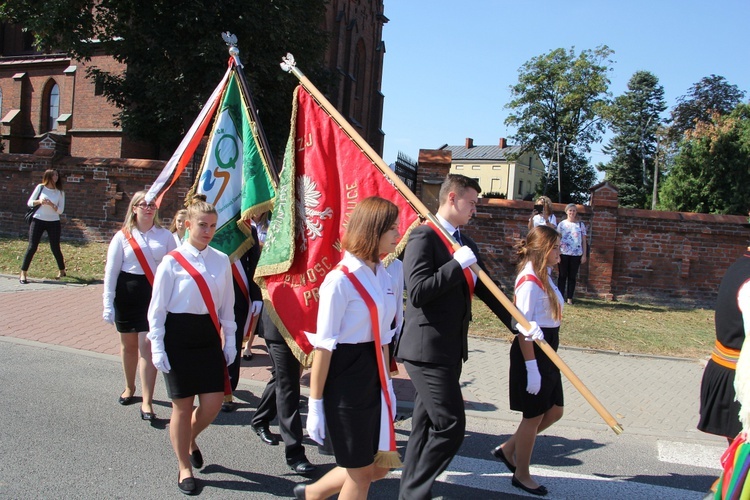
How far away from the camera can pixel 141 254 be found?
551 centimetres

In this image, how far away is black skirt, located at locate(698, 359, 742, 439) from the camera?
3.69m

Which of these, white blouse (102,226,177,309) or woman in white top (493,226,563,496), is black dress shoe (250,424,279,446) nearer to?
white blouse (102,226,177,309)

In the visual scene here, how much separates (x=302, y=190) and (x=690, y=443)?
412 cm

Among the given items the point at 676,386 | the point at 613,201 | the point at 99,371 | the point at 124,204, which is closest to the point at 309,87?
the point at 99,371

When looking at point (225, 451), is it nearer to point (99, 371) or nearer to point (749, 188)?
point (99, 371)

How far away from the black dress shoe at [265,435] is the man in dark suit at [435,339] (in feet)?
5.43

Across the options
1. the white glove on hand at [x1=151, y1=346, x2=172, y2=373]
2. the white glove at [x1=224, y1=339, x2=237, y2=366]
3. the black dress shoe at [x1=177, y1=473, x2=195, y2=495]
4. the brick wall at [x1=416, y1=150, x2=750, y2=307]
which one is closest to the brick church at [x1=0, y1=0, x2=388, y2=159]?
the brick wall at [x1=416, y1=150, x2=750, y2=307]

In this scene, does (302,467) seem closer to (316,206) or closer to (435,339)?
(435,339)

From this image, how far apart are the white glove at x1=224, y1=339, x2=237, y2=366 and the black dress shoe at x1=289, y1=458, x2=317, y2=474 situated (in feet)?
2.89

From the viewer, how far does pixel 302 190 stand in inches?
177

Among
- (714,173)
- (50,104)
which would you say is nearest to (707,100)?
(714,173)

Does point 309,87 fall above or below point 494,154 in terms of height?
below

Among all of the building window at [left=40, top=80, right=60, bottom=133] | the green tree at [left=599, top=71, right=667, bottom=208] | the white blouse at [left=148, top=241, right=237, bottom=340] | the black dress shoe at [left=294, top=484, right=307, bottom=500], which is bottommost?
the black dress shoe at [left=294, top=484, right=307, bottom=500]

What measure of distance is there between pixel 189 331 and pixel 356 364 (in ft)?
4.78
